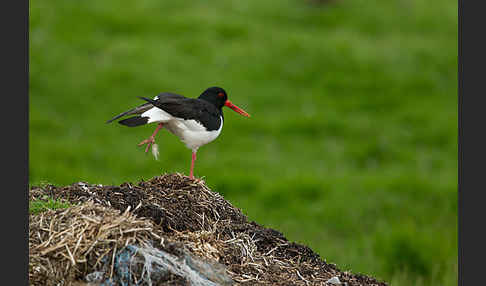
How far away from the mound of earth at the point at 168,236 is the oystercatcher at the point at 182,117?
0.50 m

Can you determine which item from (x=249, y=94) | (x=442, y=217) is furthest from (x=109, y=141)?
(x=442, y=217)

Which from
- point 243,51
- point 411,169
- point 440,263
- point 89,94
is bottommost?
point 440,263

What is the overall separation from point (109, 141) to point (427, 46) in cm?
956

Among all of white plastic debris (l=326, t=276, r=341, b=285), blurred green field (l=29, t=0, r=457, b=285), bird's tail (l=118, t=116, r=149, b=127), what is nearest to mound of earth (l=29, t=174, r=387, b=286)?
white plastic debris (l=326, t=276, r=341, b=285)

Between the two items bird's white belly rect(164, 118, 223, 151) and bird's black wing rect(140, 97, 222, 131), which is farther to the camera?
bird's white belly rect(164, 118, 223, 151)

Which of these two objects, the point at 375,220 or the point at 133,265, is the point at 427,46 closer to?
the point at 375,220

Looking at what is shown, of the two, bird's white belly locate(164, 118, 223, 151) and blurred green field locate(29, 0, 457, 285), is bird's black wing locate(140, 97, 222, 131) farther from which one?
blurred green field locate(29, 0, 457, 285)

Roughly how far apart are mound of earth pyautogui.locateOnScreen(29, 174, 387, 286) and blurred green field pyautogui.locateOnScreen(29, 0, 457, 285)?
4.17 meters

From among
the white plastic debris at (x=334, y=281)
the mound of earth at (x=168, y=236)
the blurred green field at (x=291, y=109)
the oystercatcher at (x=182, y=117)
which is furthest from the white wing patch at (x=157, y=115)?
the blurred green field at (x=291, y=109)

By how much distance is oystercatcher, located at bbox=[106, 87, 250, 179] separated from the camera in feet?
21.0

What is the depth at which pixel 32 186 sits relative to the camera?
6254mm

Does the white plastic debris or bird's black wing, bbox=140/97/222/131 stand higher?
bird's black wing, bbox=140/97/222/131

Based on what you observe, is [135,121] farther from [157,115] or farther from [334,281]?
[334,281]

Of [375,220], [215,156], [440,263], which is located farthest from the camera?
[215,156]
